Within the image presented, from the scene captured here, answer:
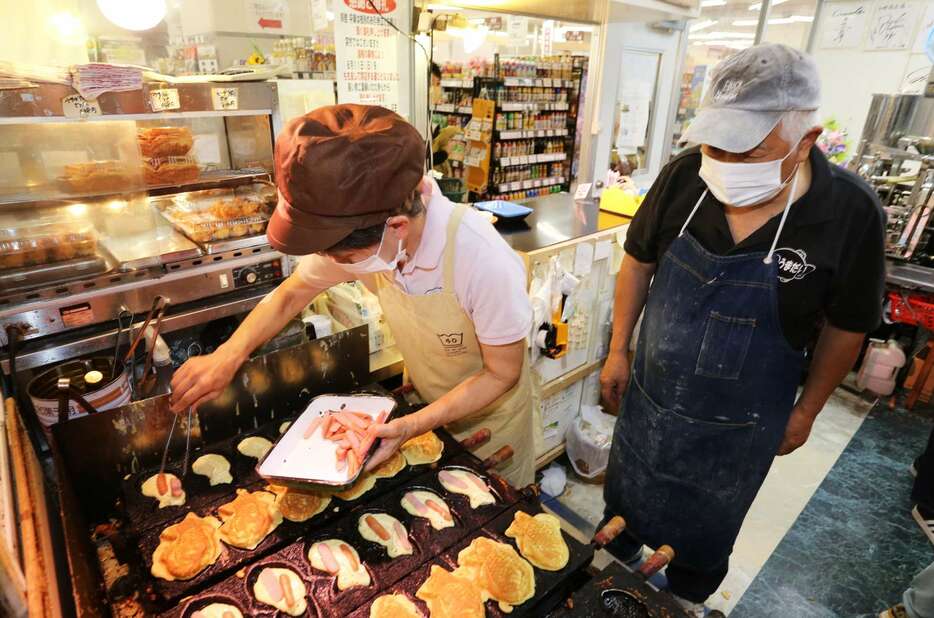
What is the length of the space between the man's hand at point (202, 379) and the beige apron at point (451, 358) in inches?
19.6

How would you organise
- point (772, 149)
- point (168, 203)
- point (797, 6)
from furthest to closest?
point (797, 6), point (168, 203), point (772, 149)

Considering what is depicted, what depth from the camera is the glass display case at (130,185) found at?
5.53 feet

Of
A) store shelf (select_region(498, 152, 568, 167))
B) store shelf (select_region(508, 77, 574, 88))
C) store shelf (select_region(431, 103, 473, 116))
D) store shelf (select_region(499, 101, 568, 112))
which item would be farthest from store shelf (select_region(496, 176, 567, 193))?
store shelf (select_region(508, 77, 574, 88))

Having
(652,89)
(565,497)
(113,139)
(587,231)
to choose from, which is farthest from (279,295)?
(652,89)

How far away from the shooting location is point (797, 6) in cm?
593

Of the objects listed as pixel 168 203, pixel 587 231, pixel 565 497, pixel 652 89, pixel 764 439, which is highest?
pixel 652 89

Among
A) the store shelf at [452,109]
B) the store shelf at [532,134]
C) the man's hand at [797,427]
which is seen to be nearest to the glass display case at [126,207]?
the man's hand at [797,427]

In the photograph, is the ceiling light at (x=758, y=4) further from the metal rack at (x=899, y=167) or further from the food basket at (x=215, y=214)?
the food basket at (x=215, y=214)

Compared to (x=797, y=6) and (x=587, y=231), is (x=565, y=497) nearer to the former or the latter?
(x=587, y=231)

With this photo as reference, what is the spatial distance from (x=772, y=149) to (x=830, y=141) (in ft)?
14.4

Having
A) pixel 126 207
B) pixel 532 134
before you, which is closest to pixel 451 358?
pixel 126 207

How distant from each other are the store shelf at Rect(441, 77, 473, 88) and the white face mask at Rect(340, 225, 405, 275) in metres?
5.22

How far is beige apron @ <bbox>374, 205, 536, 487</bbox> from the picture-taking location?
4.88 ft

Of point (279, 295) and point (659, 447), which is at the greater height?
point (279, 295)
